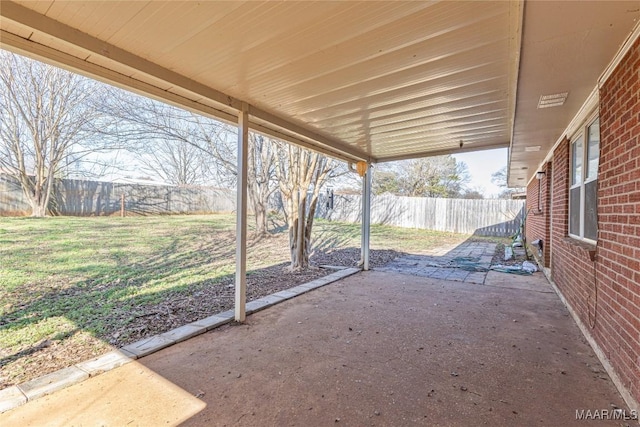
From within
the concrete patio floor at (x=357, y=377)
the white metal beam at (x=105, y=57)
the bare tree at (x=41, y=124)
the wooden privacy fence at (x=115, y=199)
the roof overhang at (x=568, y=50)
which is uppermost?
the bare tree at (x=41, y=124)

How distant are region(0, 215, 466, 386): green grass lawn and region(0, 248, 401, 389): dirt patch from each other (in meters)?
0.08

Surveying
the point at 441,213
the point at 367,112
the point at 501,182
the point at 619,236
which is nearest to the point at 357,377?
the point at 619,236

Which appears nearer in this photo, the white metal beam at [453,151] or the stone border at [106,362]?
the stone border at [106,362]

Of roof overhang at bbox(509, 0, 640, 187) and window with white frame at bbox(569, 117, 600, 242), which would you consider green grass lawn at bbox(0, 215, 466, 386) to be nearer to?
roof overhang at bbox(509, 0, 640, 187)

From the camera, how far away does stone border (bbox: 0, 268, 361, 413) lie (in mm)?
1925

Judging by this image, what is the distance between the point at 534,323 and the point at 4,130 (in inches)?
482

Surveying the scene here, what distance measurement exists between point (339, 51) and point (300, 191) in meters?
3.73

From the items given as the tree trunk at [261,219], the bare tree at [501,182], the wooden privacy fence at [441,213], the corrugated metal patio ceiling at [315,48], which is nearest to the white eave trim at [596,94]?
the corrugated metal patio ceiling at [315,48]

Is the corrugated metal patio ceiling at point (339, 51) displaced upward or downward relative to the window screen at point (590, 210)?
upward

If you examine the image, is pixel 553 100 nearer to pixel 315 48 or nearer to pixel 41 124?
pixel 315 48

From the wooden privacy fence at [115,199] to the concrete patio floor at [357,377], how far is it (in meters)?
9.81

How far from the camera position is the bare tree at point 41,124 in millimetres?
7461

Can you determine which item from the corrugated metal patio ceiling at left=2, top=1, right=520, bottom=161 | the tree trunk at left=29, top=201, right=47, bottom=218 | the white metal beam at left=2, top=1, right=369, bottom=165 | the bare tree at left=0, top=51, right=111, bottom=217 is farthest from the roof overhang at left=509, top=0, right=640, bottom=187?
the tree trunk at left=29, top=201, right=47, bottom=218

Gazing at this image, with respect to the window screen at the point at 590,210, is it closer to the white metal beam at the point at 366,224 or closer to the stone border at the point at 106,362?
the white metal beam at the point at 366,224
